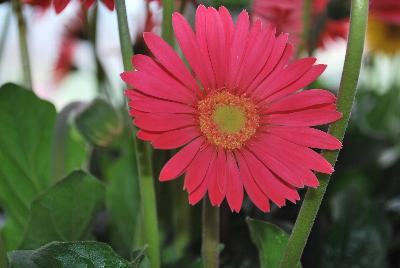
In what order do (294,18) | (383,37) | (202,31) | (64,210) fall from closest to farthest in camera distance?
(202,31) < (64,210) < (294,18) < (383,37)

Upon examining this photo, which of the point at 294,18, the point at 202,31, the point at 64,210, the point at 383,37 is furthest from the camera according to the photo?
the point at 383,37

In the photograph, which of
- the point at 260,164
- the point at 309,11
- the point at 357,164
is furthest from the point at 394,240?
the point at 260,164

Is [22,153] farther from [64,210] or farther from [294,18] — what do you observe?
[294,18]

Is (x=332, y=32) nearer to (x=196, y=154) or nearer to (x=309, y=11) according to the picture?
(x=309, y=11)

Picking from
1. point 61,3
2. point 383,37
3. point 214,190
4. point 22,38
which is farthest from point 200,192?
point 383,37

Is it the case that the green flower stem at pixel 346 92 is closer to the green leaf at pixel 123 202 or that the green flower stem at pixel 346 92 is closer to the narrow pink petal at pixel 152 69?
the narrow pink petal at pixel 152 69

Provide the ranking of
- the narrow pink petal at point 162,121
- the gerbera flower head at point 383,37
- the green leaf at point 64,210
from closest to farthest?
the narrow pink petal at point 162,121 → the green leaf at point 64,210 → the gerbera flower head at point 383,37

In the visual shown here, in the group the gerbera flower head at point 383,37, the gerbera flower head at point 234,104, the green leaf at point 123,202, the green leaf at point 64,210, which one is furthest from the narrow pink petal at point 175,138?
the gerbera flower head at point 383,37

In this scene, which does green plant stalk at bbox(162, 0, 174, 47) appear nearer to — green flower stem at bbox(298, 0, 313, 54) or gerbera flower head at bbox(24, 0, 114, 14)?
gerbera flower head at bbox(24, 0, 114, 14)
